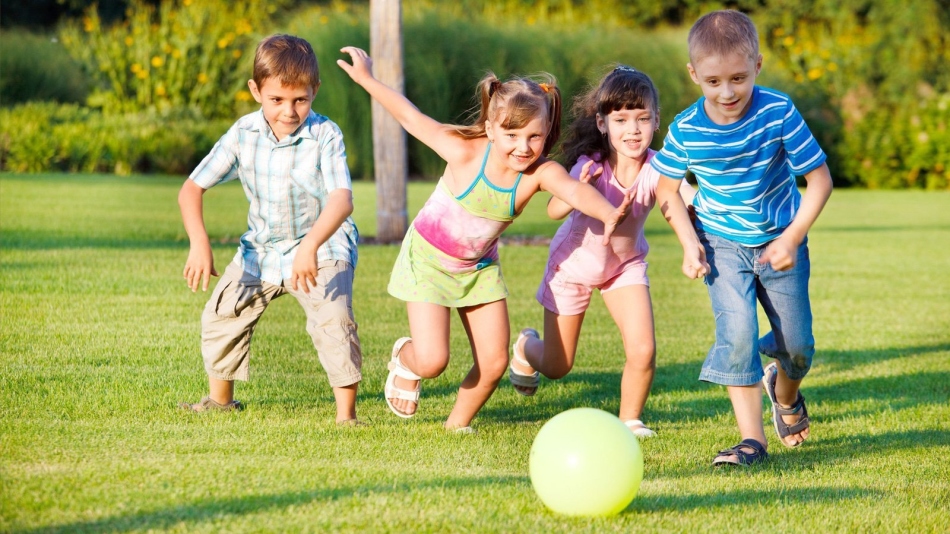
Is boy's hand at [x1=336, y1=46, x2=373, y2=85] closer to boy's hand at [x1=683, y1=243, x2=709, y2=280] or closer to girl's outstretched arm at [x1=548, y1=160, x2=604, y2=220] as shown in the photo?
girl's outstretched arm at [x1=548, y1=160, x2=604, y2=220]

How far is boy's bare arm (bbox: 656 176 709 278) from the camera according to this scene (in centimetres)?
450

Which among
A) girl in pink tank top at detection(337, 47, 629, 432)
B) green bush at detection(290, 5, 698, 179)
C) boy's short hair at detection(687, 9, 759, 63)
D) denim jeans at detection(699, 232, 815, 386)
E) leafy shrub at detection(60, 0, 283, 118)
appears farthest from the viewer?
leafy shrub at detection(60, 0, 283, 118)

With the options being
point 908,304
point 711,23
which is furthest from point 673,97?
point 711,23

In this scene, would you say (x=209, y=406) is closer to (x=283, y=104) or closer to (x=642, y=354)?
(x=283, y=104)

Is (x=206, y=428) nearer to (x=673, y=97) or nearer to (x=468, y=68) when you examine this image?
(x=468, y=68)

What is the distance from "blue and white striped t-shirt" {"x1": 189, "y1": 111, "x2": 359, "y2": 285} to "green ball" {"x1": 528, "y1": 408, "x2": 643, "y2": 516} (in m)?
1.78

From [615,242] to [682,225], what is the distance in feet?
1.97

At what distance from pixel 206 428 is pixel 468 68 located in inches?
768

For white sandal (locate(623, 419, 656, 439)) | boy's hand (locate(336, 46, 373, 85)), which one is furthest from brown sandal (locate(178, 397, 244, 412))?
white sandal (locate(623, 419, 656, 439))

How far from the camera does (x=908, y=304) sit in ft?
32.1

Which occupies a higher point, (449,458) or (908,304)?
(449,458)

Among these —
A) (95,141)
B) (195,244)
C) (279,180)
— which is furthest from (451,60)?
(195,244)

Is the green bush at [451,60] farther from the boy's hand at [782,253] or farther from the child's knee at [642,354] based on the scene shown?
the boy's hand at [782,253]

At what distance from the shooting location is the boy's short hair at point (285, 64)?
4859 mm
